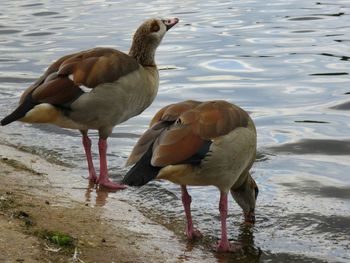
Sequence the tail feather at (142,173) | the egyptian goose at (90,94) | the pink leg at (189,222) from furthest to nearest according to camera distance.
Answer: the egyptian goose at (90,94), the pink leg at (189,222), the tail feather at (142,173)

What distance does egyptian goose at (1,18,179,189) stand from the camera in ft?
26.0

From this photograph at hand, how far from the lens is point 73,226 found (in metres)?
6.52

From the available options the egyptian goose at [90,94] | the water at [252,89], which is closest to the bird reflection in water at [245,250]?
the water at [252,89]

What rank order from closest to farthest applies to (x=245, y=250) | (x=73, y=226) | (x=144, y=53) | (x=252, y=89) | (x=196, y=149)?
(x=196, y=149) < (x=73, y=226) < (x=245, y=250) < (x=144, y=53) < (x=252, y=89)

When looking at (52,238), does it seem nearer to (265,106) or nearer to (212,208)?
(212,208)

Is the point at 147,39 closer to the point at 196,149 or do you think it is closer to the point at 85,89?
the point at 85,89

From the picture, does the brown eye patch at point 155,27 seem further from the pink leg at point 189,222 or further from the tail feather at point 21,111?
the pink leg at point 189,222

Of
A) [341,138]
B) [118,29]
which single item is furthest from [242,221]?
[118,29]

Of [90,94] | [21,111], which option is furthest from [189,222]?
[21,111]

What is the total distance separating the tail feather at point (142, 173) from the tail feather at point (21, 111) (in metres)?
2.09

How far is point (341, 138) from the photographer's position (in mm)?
10609

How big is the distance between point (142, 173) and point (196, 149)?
0.49 m

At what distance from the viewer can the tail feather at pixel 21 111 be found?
7793 mm

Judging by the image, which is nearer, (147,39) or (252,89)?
(147,39)
